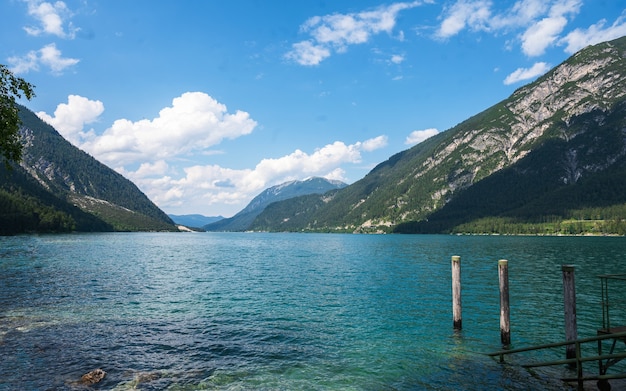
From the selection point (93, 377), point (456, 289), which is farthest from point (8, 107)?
point (456, 289)

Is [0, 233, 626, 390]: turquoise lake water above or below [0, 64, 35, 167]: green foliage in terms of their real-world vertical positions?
below

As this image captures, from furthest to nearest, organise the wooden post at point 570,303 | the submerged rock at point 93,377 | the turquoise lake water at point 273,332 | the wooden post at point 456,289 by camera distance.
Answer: the wooden post at point 456,289 → the wooden post at point 570,303 → the turquoise lake water at point 273,332 → the submerged rock at point 93,377

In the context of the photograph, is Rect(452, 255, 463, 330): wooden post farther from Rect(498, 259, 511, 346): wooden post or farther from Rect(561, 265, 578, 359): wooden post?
Rect(561, 265, 578, 359): wooden post

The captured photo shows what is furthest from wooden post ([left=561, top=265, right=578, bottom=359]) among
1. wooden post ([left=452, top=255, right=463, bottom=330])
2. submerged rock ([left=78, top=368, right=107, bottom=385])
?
submerged rock ([left=78, top=368, right=107, bottom=385])

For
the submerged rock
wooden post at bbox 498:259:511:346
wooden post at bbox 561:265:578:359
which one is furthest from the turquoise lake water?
wooden post at bbox 561:265:578:359

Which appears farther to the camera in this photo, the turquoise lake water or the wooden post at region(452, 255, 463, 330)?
the wooden post at region(452, 255, 463, 330)

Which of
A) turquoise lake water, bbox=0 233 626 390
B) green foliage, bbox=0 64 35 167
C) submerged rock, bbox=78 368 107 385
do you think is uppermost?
green foliage, bbox=0 64 35 167

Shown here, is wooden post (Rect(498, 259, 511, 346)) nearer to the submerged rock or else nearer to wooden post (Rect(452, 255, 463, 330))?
wooden post (Rect(452, 255, 463, 330))

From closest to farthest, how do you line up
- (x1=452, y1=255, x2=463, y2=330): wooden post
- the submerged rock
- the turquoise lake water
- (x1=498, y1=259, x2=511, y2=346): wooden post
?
the submerged rock
the turquoise lake water
(x1=498, y1=259, x2=511, y2=346): wooden post
(x1=452, y1=255, x2=463, y2=330): wooden post

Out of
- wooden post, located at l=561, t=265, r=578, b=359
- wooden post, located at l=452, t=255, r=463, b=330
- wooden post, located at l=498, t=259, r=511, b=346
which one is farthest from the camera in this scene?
wooden post, located at l=452, t=255, r=463, b=330

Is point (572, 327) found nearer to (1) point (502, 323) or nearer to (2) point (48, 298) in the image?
(1) point (502, 323)

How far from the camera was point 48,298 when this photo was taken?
41312 millimetres

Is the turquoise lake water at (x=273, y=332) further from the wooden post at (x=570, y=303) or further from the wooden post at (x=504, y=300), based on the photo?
the wooden post at (x=570, y=303)

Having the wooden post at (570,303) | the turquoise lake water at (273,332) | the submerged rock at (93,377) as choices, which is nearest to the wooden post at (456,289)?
the turquoise lake water at (273,332)
